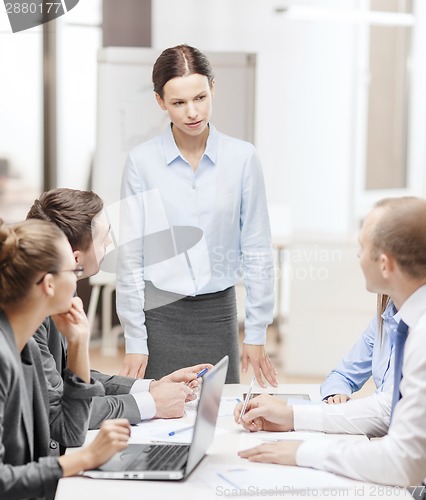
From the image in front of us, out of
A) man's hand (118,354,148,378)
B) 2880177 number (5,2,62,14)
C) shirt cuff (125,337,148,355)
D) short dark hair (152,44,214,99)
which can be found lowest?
man's hand (118,354,148,378)

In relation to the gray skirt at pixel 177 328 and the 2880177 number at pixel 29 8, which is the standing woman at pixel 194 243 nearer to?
the gray skirt at pixel 177 328

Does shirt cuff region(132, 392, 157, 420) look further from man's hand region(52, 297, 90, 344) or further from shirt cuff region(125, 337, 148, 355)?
shirt cuff region(125, 337, 148, 355)

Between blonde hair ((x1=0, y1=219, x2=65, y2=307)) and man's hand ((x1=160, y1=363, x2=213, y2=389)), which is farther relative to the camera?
man's hand ((x1=160, y1=363, x2=213, y2=389))

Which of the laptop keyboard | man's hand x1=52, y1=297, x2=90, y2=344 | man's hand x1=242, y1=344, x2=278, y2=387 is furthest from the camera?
man's hand x1=242, y1=344, x2=278, y2=387

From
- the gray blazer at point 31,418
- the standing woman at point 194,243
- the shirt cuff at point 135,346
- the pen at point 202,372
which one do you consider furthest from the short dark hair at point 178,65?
the gray blazer at point 31,418

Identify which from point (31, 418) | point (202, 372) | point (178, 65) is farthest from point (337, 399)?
point (178, 65)

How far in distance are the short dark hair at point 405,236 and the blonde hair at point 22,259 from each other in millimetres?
625

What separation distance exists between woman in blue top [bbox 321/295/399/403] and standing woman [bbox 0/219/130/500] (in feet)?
2.47

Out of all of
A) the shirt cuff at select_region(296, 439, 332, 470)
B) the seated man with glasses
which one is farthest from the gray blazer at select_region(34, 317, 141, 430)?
the shirt cuff at select_region(296, 439, 332, 470)

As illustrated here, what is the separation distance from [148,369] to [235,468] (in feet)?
3.74

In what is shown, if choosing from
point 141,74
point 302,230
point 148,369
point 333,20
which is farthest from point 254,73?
point 148,369

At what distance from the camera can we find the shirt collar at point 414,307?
1719 mm

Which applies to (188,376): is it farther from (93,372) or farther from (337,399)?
(337,399)

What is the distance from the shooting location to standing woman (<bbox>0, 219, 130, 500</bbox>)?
157cm
